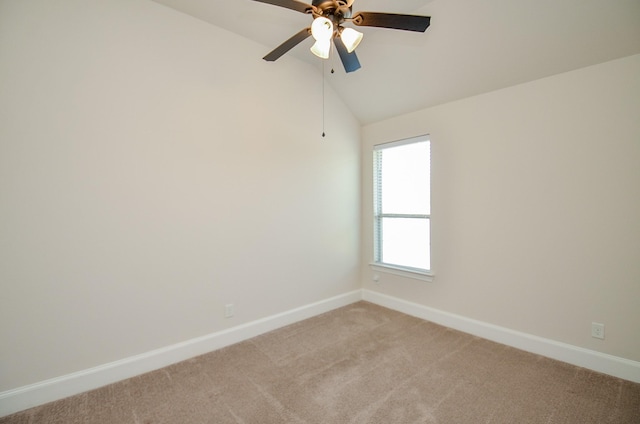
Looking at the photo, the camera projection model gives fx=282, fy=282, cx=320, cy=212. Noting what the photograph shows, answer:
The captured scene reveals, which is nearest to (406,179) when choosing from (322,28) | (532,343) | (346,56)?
(346,56)

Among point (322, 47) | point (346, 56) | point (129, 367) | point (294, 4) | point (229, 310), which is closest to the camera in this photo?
point (294, 4)

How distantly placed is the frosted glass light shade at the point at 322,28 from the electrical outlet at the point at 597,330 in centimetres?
294

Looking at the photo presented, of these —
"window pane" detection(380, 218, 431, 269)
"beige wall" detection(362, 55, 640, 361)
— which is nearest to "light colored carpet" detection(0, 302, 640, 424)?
"beige wall" detection(362, 55, 640, 361)

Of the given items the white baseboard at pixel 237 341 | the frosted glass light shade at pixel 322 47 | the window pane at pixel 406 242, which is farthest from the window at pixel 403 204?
the frosted glass light shade at pixel 322 47

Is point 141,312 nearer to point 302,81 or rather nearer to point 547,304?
point 302,81

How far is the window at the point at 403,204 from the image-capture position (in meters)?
3.36

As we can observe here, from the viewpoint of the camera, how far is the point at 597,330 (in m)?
2.25

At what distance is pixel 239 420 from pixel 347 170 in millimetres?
2897

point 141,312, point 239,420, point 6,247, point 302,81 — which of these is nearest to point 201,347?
point 141,312

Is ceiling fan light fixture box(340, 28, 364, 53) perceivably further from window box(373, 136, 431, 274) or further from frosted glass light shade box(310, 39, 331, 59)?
window box(373, 136, 431, 274)

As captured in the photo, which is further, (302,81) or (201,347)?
(302,81)

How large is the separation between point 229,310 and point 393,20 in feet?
8.77

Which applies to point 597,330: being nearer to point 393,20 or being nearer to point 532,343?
point 532,343

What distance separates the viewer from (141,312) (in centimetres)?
227
